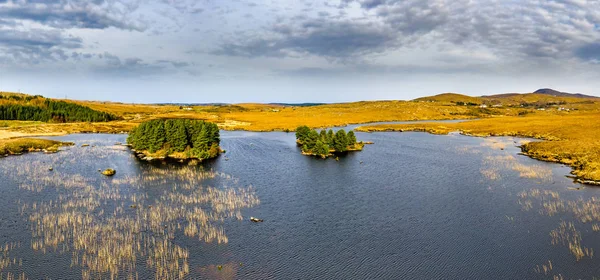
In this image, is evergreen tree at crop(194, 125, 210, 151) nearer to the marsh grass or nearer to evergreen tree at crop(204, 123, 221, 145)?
evergreen tree at crop(204, 123, 221, 145)

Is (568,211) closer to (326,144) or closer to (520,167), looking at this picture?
(520,167)

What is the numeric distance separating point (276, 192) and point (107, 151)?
63.5m

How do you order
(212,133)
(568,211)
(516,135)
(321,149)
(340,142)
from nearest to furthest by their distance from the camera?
(568,211), (321,149), (212,133), (340,142), (516,135)

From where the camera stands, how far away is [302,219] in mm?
48562

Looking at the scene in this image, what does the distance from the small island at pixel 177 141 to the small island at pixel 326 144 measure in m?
25.5

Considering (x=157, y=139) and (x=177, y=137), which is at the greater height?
(x=177, y=137)

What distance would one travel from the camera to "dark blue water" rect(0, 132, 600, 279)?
116ft

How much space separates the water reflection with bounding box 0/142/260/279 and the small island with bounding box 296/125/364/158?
34641mm

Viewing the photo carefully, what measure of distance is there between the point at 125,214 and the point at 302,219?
23043mm

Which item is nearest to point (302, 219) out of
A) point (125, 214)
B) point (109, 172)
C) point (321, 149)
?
point (125, 214)

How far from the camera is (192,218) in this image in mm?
47469

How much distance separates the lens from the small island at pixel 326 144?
335 ft

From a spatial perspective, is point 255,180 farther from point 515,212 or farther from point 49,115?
point 49,115

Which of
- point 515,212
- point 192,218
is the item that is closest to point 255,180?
point 192,218
